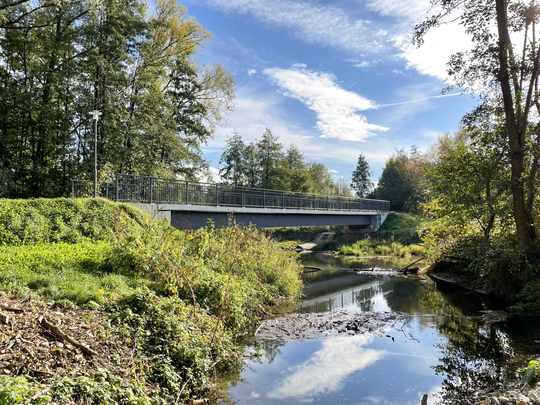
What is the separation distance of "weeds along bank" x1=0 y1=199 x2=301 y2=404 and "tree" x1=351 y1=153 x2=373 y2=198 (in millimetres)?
68482

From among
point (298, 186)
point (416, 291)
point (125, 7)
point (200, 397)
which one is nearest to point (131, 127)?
point (125, 7)

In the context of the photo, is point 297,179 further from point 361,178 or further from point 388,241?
point 361,178

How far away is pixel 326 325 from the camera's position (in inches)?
378

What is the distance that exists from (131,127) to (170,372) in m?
20.6

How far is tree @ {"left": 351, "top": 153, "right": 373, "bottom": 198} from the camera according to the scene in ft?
251

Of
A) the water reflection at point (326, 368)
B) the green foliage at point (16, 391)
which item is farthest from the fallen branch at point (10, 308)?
the water reflection at point (326, 368)

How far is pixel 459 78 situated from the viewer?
44.5ft

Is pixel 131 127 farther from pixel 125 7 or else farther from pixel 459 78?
pixel 459 78

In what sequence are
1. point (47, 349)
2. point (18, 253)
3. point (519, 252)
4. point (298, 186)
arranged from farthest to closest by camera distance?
point (298, 186) < point (519, 252) < point (18, 253) < point (47, 349)

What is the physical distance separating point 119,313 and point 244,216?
48.9 feet

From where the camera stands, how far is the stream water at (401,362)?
5.96 metres

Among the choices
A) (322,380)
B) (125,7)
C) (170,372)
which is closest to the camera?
(170,372)

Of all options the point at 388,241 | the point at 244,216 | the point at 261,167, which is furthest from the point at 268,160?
the point at 244,216

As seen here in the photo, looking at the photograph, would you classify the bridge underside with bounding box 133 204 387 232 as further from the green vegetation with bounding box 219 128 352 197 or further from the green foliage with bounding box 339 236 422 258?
the green vegetation with bounding box 219 128 352 197
